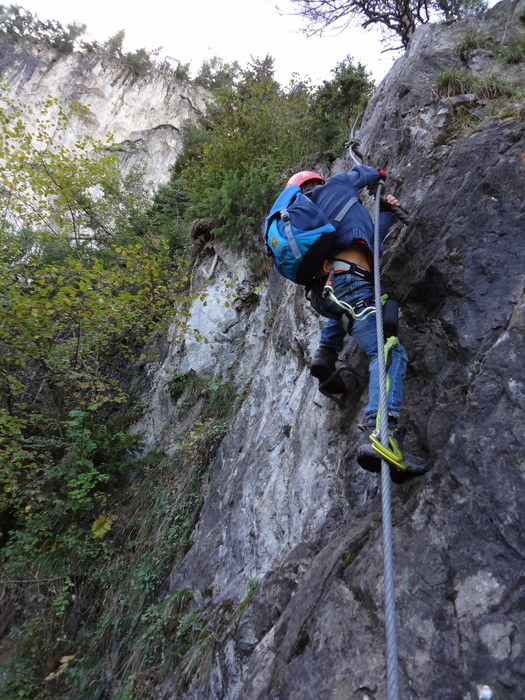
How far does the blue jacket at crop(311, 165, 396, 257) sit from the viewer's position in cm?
322

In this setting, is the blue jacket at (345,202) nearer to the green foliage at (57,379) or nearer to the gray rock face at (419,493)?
the gray rock face at (419,493)

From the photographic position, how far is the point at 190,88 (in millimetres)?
32531

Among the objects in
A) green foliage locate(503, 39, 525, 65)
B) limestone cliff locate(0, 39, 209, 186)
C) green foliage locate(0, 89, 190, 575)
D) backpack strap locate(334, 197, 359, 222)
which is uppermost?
limestone cliff locate(0, 39, 209, 186)

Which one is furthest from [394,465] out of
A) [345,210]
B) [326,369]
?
[345,210]

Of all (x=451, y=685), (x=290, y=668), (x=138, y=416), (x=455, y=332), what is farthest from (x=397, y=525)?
(x=138, y=416)

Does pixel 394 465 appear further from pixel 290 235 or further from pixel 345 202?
pixel 345 202

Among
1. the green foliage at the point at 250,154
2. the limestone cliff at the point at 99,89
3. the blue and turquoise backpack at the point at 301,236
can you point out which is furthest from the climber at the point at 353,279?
the limestone cliff at the point at 99,89

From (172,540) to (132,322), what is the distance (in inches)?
155

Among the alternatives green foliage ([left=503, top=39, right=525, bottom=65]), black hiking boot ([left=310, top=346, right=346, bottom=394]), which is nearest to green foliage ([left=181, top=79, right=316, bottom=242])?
green foliage ([left=503, top=39, right=525, bottom=65])

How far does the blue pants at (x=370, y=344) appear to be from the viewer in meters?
2.64

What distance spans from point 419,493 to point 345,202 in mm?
2156

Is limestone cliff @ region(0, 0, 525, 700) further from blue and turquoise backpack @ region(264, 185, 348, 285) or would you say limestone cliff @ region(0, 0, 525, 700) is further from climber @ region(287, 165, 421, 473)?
blue and turquoise backpack @ region(264, 185, 348, 285)

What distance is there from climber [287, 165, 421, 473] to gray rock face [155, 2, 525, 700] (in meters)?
0.28

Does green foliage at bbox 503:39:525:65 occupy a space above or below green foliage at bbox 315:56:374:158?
below
